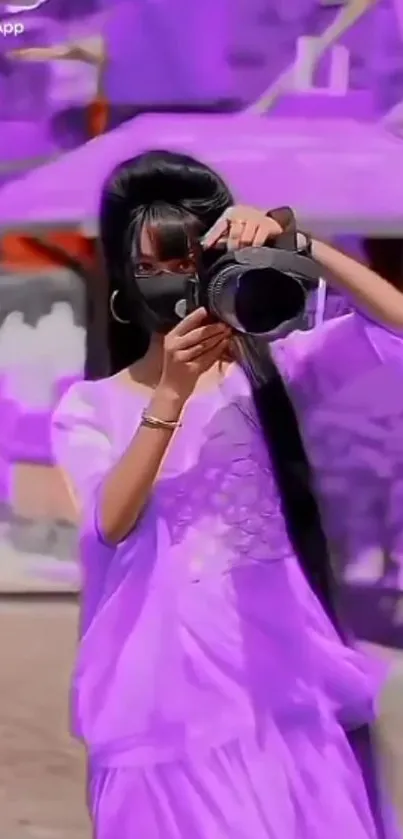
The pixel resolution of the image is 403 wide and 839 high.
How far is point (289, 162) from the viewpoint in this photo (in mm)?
798

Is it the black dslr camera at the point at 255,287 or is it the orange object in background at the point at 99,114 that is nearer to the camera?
the black dslr camera at the point at 255,287

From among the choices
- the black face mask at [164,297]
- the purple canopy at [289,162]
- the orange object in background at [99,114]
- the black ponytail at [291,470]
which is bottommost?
the black ponytail at [291,470]

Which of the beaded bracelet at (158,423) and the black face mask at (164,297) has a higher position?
the black face mask at (164,297)

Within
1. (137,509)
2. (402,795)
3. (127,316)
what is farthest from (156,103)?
(402,795)

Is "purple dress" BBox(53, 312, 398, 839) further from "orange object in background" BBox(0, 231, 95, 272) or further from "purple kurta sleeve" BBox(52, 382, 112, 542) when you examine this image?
"orange object in background" BBox(0, 231, 95, 272)

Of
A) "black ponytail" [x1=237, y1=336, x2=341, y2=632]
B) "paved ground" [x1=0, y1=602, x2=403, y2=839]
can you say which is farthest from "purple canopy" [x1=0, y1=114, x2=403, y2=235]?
"paved ground" [x1=0, y1=602, x2=403, y2=839]

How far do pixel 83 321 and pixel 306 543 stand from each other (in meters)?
0.23

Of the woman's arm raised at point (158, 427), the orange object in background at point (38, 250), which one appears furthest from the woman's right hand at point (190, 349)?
the orange object in background at point (38, 250)

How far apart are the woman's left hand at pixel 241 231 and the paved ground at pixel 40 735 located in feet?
0.96

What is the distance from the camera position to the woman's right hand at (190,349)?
72 centimetres

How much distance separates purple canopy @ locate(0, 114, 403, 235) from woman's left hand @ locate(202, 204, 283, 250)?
0.17ft

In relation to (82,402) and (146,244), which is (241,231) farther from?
(82,402)

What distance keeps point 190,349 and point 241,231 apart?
0.08 meters
